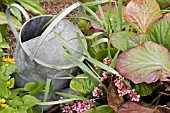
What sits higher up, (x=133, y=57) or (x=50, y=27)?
(x=50, y=27)

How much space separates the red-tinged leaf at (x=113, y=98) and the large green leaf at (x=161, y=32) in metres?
0.26

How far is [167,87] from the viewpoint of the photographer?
1421mm

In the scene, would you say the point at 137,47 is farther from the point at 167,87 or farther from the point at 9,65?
the point at 9,65

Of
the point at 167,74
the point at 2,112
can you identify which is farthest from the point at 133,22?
the point at 2,112

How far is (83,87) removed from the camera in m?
1.62

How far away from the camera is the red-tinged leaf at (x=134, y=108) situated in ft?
4.62

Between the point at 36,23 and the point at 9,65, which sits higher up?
the point at 36,23

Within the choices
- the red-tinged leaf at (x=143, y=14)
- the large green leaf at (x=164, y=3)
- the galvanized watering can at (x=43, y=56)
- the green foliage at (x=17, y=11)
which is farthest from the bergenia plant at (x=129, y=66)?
the green foliage at (x=17, y=11)

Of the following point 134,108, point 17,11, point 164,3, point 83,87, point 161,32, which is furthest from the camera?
point 17,11

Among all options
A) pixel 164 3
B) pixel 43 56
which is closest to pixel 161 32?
pixel 164 3

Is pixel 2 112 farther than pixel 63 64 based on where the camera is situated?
No

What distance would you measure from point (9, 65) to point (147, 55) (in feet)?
1.79

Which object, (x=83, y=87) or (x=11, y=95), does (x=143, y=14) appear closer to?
(x=83, y=87)

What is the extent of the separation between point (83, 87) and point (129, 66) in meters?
0.28
